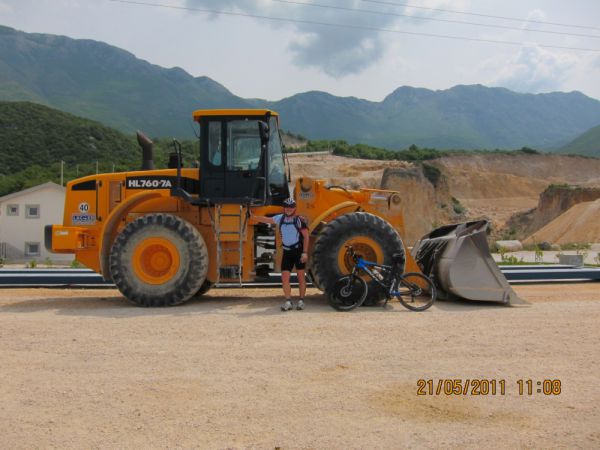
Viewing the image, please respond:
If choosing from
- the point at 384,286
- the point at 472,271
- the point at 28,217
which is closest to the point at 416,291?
the point at 384,286

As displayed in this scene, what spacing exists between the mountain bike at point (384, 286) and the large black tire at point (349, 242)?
140mm

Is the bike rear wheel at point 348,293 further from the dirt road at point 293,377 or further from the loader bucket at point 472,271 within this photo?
the loader bucket at point 472,271

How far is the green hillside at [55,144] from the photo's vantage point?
67.3 metres

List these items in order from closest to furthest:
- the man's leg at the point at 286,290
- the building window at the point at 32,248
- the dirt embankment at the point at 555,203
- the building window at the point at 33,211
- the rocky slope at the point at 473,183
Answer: the man's leg at the point at 286,290, the building window at the point at 32,248, the building window at the point at 33,211, the rocky slope at the point at 473,183, the dirt embankment at the point at 555,203

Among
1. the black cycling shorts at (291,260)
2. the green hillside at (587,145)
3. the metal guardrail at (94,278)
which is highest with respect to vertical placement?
the green hillside at (587,145)

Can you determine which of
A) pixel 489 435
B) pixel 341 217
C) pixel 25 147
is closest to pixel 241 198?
pixel 341 217

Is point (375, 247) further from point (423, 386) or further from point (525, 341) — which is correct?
point (423, 386)

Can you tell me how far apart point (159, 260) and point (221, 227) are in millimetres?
1068

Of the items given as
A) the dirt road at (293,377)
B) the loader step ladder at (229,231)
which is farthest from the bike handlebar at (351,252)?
the loader step ladder at (229,231)

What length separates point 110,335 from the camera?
23.5 ft

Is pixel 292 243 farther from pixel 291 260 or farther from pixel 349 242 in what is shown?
pixel 349 242

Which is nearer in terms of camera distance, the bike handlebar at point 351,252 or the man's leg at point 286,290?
the man's leg at point 286,290

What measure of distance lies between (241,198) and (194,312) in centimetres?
193

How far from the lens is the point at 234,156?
9742 mm
